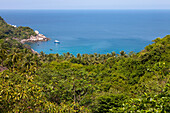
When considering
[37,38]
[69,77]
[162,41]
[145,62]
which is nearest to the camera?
[69,77]

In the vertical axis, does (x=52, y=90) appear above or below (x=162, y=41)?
below

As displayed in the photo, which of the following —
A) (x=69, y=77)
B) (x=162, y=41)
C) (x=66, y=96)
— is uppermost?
(x=162, y=41)

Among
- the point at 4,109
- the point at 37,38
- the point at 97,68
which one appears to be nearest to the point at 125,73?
the point at 97,68

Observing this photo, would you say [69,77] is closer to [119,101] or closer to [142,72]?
[119,101]

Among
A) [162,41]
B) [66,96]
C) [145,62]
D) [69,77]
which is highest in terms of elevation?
[162,41]

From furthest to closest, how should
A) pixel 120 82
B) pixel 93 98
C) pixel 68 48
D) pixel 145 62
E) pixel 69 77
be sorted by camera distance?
pixel 68 48, pixel 145 62, pixel 120 82, pixel 69 77, pixel 93 98

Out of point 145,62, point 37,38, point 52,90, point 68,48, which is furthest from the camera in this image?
point 37,38

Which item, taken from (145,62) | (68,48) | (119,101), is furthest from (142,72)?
(68,48)

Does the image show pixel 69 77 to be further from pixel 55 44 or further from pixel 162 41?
pixel 55 44

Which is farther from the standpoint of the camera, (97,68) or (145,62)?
(97,68)
